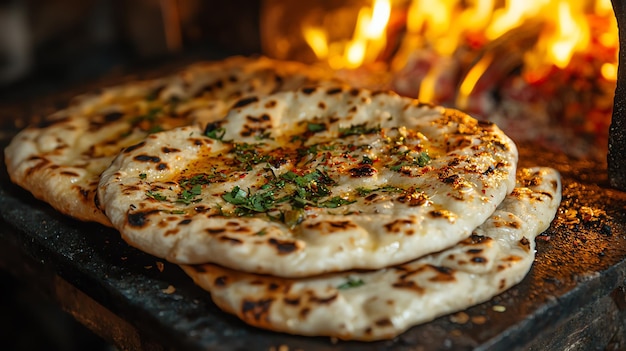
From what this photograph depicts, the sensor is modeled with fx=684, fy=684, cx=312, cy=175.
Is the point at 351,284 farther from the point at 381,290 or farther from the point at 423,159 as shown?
the point at 423,159

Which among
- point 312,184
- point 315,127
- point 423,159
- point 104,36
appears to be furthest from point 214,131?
point 104,36

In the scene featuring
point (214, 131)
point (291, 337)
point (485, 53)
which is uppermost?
point (214, 131)

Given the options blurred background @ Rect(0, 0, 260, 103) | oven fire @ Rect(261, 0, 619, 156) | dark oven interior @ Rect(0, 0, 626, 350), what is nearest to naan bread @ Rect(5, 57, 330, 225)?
dark oven interior @ Rect(0, 0, 626, 350)

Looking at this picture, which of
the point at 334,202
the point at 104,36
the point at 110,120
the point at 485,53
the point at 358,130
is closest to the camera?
the point at 334,202

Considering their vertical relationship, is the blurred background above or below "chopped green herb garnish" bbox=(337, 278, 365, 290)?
above

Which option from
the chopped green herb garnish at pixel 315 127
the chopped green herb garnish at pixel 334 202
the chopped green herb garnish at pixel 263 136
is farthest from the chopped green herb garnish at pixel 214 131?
the chopped green herb garnish at pixel 334 202

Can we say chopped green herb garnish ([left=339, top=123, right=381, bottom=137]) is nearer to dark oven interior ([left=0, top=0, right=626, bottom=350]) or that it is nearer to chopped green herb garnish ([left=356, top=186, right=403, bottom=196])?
chopped green herb garnish ([left=356, top=186, right=403, bottom=196])

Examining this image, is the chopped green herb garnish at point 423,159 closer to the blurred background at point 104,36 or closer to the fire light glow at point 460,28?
the fire light glow at point 460,28
